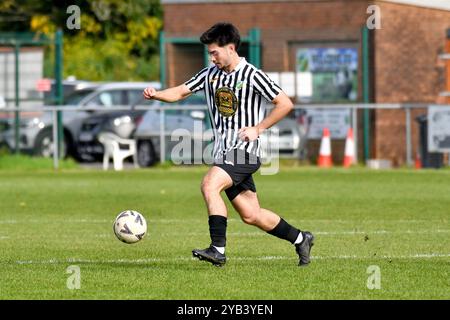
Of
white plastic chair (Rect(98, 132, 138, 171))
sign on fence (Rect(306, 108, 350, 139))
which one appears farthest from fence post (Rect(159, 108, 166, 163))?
sign on fence (Rect(306, 108, 350, 139))

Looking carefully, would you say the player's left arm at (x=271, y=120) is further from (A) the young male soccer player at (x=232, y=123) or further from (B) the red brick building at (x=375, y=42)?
(B) the red brick building at (x=375, y=42)

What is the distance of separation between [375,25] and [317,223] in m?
15.0

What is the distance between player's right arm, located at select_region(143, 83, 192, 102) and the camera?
10995mm

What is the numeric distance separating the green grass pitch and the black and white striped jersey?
3.38 ft

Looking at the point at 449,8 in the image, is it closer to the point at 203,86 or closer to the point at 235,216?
the point at 235,216

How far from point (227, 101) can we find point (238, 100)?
88 millimetres

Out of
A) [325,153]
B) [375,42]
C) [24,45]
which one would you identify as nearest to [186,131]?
[325,153]

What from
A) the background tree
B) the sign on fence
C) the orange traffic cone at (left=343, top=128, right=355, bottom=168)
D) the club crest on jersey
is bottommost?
the orange traffic cone at (left=343, top=128, right=355, bottom=168)

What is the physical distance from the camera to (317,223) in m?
15.8

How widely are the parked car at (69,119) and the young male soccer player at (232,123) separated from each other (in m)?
17.6

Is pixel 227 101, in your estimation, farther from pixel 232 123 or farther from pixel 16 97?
pixel 16 97

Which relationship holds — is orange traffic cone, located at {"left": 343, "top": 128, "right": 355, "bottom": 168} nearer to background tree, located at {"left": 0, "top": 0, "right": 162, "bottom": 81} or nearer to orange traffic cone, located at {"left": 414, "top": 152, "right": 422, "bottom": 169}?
orange traffic cone, located at {"left": 414, "top": 152, "right": 422, "bottom": 169}

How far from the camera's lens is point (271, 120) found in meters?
10.5

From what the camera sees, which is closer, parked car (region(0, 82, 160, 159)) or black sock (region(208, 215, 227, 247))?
black sock (region(208, 215, 227, 247))
